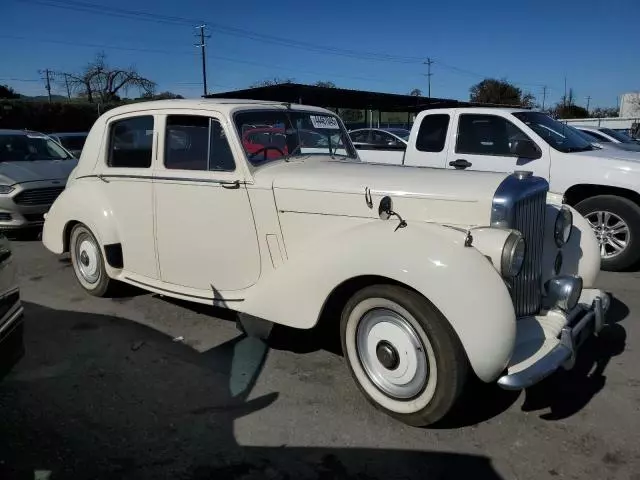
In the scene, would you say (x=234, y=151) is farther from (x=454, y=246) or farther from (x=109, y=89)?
(x=109, y=89)

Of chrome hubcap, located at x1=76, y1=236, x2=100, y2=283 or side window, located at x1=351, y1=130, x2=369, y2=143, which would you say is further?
side window, located at x1=351, y1=130, x2=369, y2=143

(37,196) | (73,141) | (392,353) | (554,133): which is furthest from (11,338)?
(73,141)

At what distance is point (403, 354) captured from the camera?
2.89 meters

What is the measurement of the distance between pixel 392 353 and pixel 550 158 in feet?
14.1

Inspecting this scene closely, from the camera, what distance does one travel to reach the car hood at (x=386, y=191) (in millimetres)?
3064

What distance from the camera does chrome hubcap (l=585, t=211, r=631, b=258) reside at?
5902 millimetres

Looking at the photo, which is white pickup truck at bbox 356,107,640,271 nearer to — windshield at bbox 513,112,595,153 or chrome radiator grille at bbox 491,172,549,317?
windshield at bbox 513,112,595,153

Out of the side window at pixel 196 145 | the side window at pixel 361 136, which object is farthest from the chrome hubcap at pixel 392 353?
the side window at pixel 361 136

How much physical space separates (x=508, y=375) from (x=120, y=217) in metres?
3.39

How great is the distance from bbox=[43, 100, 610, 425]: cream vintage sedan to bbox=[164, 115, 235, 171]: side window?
0.01m

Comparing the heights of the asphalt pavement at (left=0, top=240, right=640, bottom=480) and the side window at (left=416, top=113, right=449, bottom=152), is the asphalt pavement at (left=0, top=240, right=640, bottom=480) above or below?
below

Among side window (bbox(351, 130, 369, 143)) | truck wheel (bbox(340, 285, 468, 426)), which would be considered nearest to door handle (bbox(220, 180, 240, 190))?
truck wheel (bbox(340, 285, 468, 426))

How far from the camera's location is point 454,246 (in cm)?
274

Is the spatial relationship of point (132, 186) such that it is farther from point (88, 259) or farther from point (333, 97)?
point (333, 97)
